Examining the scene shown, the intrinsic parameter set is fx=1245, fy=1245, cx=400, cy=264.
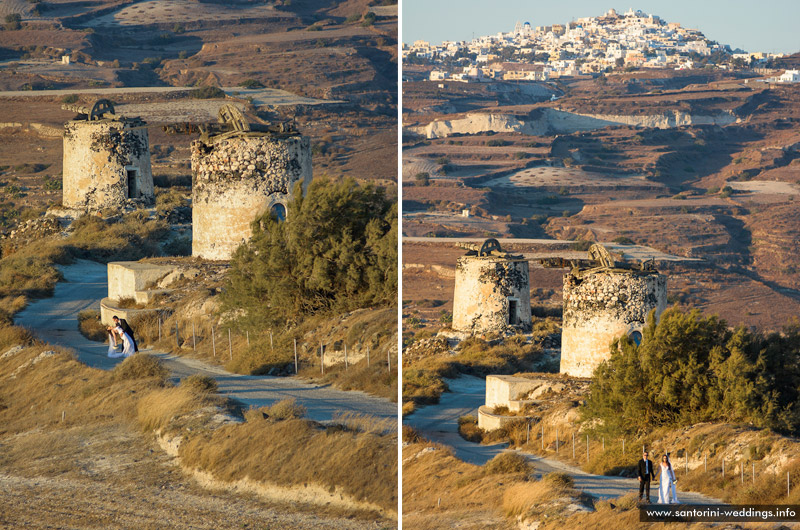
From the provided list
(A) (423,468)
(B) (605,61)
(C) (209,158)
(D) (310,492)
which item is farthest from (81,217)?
(B) (605,61)

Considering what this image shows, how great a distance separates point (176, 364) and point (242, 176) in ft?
11.2

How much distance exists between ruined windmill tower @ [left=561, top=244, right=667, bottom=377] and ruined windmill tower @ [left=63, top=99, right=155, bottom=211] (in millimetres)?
10087

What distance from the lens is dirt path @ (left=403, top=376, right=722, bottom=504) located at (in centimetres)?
964

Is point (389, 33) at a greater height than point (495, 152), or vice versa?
point (389, 33)

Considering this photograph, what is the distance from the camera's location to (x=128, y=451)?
9.60 m

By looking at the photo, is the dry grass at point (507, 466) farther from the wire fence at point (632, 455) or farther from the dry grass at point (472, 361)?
the dry grass at point (472, 361)

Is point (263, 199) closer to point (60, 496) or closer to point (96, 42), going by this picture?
point (60, 496)

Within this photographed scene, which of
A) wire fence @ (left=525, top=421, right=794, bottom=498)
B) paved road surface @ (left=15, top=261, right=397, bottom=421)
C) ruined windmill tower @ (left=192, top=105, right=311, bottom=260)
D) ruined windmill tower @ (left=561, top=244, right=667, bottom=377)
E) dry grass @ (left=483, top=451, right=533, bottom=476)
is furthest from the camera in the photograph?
ruined windmill tower @ (left=192, top=105, right=311, bottom=260)

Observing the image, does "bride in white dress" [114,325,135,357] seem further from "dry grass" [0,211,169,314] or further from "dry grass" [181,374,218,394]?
"dry grass" [0,211,169,314]

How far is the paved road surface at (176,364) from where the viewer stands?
10578 millimetres

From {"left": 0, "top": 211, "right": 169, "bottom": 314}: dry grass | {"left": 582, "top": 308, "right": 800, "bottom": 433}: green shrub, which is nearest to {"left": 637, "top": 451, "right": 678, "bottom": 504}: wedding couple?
{"left": 582, "top": 308, "right": 800, "bottom": 433}: green shrub

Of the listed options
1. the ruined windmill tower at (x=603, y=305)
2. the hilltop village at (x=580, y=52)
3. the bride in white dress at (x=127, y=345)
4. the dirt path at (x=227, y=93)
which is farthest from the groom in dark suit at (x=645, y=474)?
the hilltop village at (x=580, y=52)

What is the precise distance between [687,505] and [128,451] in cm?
422

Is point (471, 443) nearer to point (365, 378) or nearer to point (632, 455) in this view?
point (365, 378)
